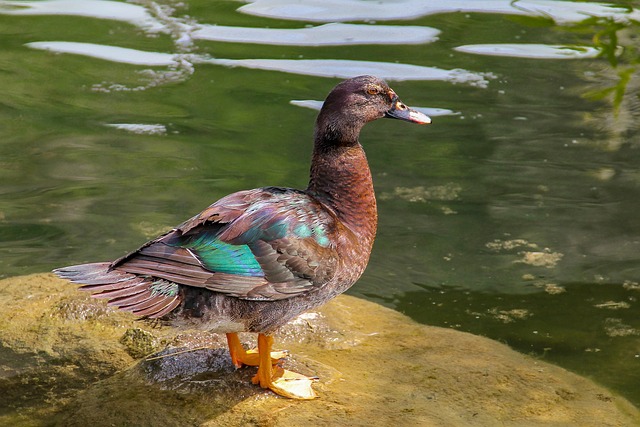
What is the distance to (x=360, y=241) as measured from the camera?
16.4ft

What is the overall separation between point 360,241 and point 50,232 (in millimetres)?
3052

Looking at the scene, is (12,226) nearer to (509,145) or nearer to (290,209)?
(290,209)

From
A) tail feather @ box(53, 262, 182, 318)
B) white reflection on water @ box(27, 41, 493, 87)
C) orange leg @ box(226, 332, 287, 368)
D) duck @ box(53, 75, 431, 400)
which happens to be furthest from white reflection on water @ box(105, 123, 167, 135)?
tail feather @ box(53, 262, 182, 318)

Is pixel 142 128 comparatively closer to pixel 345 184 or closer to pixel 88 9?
pixel 88 9

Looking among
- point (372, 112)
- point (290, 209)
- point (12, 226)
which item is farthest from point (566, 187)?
point (12, 226)

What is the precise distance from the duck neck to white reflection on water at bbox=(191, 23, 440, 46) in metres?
5.08

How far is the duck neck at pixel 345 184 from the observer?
5070 millimetres

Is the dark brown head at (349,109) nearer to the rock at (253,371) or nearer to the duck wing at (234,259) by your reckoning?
the duck wing at (234,259)

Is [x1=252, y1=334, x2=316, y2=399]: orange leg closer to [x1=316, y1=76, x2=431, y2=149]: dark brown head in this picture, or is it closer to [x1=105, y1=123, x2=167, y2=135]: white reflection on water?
[x1=316, y1=76, x2=431, y2=149]: dark brown head

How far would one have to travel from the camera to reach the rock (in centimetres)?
461

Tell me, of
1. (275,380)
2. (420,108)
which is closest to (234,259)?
(275,380)

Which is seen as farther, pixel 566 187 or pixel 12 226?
pixel 566 187

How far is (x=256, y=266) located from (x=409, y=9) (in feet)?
21.8

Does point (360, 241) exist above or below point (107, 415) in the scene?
above
